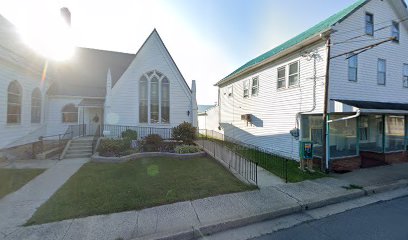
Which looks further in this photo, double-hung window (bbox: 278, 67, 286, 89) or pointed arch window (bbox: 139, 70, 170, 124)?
pointed arch window (bbox: 139, 70, 170, 124)

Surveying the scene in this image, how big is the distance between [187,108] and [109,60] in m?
10.5

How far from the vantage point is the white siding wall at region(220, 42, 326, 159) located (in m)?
10.1

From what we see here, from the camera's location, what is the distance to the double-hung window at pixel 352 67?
10.1m

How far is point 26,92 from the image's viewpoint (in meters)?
12.0

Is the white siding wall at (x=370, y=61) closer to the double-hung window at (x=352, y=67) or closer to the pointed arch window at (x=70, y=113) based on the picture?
the double-hung window at (x=352, y=67)

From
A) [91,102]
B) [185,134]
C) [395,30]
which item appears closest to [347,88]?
[395,30]

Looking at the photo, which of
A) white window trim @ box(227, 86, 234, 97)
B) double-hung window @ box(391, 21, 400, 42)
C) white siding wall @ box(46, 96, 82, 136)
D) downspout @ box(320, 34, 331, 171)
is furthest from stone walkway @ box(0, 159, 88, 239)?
double-hung window @ box(391, 21, 400, 42)

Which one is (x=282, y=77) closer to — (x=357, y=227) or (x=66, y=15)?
(x=357, y=227)

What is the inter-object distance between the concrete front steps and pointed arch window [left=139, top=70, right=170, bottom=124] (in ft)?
12.8

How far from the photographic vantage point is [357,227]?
4480 millimetres

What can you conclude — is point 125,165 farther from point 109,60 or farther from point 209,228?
point 109,60

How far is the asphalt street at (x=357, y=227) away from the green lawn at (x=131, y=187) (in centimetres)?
230

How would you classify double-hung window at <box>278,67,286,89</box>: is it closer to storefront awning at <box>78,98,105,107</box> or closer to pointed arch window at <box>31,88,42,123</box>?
storefront awning at <box>78,98,105,107</box>

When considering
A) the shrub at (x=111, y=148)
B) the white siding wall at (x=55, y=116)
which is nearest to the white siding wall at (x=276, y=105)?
the shrub at (x=111, y=148)
